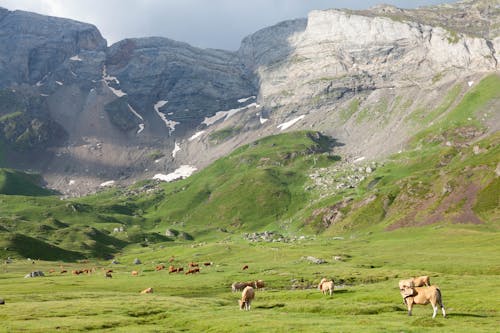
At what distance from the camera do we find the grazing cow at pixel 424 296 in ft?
150

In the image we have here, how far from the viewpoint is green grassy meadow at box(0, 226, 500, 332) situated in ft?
153

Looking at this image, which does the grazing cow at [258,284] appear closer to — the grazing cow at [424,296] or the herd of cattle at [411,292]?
the herd of cattle at [411,292]

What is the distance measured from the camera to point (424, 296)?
46.7m

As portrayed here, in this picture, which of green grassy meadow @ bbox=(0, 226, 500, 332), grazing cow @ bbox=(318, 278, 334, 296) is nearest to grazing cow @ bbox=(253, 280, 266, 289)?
green grassy meadow @ bbox=(0, 226, 500, 332)

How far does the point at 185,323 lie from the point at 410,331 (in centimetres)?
2492

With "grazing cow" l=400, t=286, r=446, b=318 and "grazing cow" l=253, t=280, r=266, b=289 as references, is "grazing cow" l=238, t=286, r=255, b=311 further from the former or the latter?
"grazing cow" l=253, t=280, r=266, b=289

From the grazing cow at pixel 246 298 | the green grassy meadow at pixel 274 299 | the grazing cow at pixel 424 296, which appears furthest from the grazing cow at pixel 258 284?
the grazing cow at pixel 424 296

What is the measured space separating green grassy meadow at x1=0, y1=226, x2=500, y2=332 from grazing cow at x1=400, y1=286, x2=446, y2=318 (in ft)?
4.76

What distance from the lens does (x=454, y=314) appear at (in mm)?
48844

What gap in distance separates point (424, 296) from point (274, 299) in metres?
31.2

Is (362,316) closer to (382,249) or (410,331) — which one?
(410,331)

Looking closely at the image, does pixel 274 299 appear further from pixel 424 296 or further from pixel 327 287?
pixel 424 296

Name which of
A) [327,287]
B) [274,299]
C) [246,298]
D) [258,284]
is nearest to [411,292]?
[246,298]

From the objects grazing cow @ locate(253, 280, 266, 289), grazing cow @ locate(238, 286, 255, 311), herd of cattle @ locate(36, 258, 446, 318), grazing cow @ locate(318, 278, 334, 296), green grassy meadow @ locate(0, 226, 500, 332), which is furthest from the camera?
grazing cow @ locate(253, 280, 266, 289)
